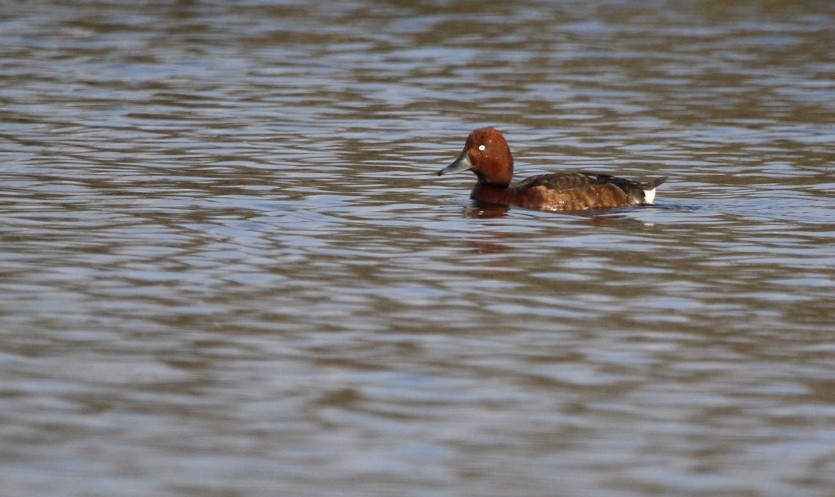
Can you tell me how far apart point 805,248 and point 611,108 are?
781 cm

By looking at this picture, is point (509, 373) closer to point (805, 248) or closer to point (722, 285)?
point (722, 285)

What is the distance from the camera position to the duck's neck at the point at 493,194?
1280cm

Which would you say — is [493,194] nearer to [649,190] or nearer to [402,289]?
[649,190]

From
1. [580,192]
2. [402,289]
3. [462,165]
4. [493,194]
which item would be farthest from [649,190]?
[402,289]

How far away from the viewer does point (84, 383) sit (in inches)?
292

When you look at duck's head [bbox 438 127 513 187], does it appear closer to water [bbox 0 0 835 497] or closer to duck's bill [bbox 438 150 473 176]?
duck's bill [bbox 438 150 473 176]

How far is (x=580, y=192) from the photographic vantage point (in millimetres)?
12516

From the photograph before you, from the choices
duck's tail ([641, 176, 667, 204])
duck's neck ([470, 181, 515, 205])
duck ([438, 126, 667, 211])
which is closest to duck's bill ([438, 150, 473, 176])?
duck ([438, 126, 667, 211])

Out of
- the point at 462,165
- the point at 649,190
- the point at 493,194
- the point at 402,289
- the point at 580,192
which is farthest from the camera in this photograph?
the point at 462,165

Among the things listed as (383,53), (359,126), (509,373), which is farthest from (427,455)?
(383,53)

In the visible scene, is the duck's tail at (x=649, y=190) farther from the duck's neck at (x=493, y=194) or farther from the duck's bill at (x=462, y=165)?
the duck's bill at (x=462, y=165)

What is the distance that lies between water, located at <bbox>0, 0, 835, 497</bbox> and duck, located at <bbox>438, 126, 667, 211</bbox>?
237mm

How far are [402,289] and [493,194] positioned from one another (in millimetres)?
3560

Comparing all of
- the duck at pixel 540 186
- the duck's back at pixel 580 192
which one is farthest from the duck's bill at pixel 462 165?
the duck's back at pixel 580 192
